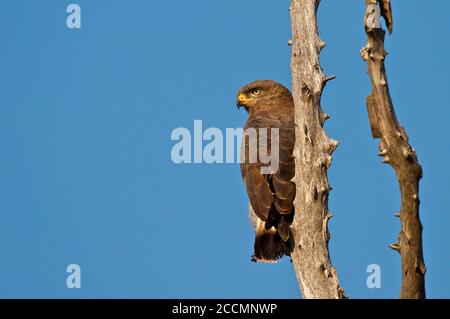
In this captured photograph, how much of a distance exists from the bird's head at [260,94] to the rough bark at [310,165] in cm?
316

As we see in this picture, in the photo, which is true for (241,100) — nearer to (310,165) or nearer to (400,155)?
(310,165)

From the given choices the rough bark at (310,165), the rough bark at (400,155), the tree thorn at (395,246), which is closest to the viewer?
the rough bark at (400,155)

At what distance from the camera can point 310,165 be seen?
8641mm

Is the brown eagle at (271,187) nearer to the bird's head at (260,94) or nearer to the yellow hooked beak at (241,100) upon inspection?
the bird's head at (260,94)

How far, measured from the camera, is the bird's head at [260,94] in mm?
12164

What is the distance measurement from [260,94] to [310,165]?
12.6ft

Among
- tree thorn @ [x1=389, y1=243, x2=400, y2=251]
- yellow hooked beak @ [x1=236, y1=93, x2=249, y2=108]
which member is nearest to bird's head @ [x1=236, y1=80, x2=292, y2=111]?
yellow hooked beak @ [x1=236, y1=93, x2=249, y2=108]

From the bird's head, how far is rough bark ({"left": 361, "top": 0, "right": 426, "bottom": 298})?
16.1ft

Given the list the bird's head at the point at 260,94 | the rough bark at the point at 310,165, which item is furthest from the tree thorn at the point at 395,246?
the bird's head at the point at 260,94

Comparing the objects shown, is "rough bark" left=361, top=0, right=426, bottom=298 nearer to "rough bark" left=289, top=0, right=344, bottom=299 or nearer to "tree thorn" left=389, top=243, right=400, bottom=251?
"tree thorn" left=389, top=243, right=400, bottom=251
